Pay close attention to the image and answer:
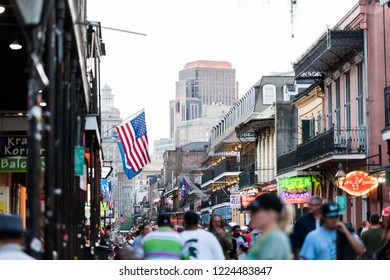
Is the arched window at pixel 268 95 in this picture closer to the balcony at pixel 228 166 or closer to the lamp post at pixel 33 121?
the balcony at pixel 228 166

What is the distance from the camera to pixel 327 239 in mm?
9891

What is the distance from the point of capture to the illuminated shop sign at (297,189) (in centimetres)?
4053

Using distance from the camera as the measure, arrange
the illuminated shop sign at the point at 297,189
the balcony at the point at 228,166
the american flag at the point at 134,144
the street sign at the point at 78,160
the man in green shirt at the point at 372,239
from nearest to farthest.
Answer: the street sign at the point at 78,160 → the man in green shirt at the point at 372,239 → the american flag at the point at 134,144 → the illuminated shop sign at the point at 297,189 → the balcony at the point at 228,166

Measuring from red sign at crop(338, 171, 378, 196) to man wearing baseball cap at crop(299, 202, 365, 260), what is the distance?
1849 centimetres

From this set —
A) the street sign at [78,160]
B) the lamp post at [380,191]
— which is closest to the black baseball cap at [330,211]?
the street sign at [78,160]

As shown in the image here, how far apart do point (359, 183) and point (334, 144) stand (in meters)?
6.06

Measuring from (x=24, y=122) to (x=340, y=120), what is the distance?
700 inches

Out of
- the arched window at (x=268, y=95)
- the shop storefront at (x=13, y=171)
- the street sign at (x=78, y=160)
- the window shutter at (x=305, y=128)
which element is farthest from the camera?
the arched window at (x=268, y=95)

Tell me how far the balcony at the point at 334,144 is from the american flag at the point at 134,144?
9.15m

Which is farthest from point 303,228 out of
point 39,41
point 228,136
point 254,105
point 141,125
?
point 228,136

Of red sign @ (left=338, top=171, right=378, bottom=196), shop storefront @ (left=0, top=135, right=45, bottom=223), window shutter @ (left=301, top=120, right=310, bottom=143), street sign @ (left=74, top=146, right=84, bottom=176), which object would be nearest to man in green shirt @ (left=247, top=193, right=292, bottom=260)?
street sign @ (left=74, top=146, right=84, bottom=176)

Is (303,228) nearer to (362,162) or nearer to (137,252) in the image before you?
(137,252)

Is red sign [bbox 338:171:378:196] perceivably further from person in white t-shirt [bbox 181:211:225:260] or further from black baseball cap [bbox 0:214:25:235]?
black baseball cap [bbox 0:214:25:235]

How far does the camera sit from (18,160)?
19281 millimetres
